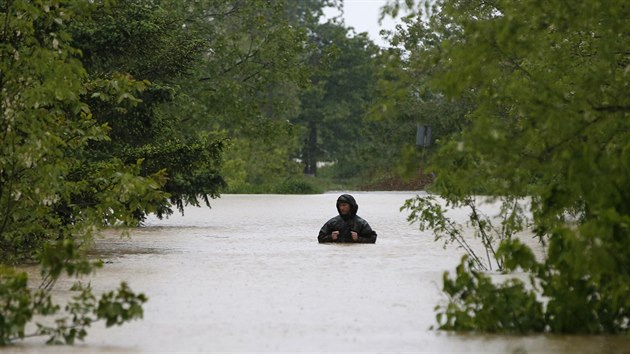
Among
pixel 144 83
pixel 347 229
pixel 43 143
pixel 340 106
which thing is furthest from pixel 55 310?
pixel 340 106

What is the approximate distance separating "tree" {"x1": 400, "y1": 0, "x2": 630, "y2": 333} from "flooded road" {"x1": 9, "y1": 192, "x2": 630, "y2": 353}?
0.29 meters

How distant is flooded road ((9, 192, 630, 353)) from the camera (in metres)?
10.6

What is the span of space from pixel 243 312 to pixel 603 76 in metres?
3.91

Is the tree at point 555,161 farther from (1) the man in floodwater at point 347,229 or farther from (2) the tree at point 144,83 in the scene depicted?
(1) the man in floodwater at point 347,229

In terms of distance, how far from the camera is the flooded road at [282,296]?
10.6 meters

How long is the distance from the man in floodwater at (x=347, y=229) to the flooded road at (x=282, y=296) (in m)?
0.40

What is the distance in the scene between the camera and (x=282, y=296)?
14.9 metres

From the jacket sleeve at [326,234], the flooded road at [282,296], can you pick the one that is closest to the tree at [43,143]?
the flooded road at [282,296]

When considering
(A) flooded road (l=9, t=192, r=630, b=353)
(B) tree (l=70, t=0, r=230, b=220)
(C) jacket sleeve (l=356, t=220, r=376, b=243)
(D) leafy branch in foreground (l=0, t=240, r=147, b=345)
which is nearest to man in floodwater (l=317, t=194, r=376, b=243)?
(C) jacket sleeve (l=356, t=220, r=376, b=243)

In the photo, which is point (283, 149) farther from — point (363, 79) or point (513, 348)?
point (513, 348)

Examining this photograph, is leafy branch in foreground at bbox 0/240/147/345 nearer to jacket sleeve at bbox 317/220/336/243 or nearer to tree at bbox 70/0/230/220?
tree at bbox 70/0/230/220

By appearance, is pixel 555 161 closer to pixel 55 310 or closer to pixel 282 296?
pixel 55 310

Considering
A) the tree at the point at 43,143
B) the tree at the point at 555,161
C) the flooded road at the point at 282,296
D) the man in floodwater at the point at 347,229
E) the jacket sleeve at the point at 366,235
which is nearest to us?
the tree at the point at 555,161

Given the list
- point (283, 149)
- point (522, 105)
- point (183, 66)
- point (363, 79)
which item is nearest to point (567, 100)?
point (522, 105)
